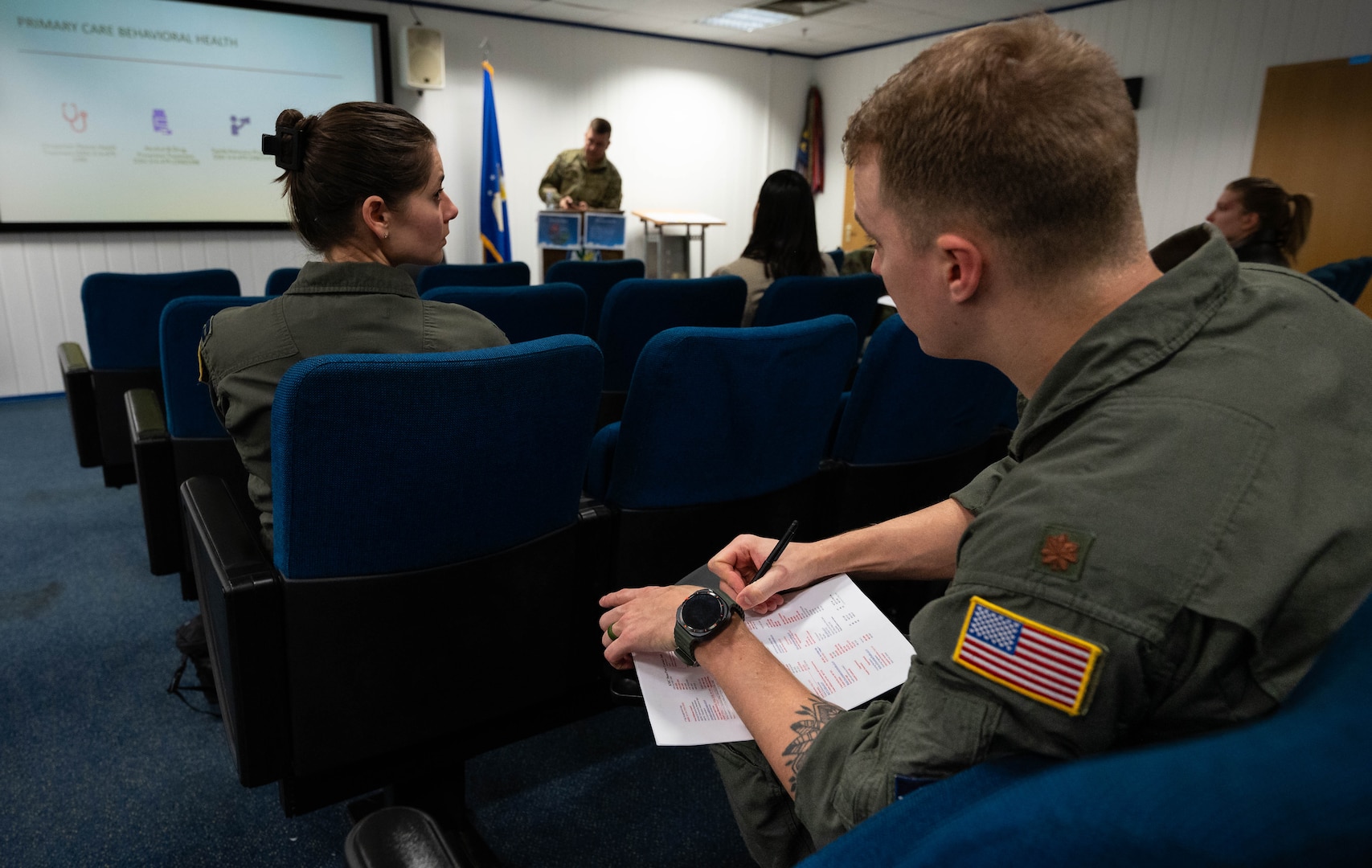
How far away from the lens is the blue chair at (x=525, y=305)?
231 cm

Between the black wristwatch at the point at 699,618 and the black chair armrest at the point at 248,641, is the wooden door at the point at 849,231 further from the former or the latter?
the black wristwatch at the point at 699,618

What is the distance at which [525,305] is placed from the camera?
2.42 meters

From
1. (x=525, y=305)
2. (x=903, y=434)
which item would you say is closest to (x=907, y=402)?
(x=903, y=434)

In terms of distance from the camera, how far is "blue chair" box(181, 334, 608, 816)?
108cm

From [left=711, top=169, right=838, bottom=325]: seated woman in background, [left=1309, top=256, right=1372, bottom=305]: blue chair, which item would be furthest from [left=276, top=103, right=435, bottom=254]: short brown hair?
[left=1309, top=256, right=1372, bottom=305]: blue chair

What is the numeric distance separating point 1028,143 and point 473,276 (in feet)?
9.75

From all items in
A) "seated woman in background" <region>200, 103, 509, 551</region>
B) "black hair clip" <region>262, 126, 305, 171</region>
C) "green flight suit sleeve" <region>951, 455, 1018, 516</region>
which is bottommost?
"green flight suit sleeve" <region>951, 455, 1018, 516</region>

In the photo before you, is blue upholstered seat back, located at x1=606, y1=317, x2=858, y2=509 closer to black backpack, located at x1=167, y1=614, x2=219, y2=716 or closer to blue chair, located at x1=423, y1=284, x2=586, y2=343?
blue chair, located at x1=423, y1=284, x2=586, y2=343

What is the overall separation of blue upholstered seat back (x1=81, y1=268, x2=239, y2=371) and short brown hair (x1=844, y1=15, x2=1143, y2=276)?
2728 millimetres

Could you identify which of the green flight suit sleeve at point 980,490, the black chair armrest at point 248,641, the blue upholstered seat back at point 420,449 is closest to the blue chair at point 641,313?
the blue upholstered seat back at point 420,449

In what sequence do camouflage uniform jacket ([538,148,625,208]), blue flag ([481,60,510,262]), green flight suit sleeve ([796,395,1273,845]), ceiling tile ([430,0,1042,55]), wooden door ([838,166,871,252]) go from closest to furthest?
green flight suit sleeve ([796,395,1273,845])
ceiling tile ([430,0,1042,55])
blue flag ([481,60,510,262])
camouflage uniform jacket ([538,148,625,208])
wooden door ([838,166,871,252])

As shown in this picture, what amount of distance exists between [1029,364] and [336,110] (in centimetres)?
134

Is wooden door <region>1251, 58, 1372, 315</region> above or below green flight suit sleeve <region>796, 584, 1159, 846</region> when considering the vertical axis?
above

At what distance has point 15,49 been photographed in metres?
4.73
